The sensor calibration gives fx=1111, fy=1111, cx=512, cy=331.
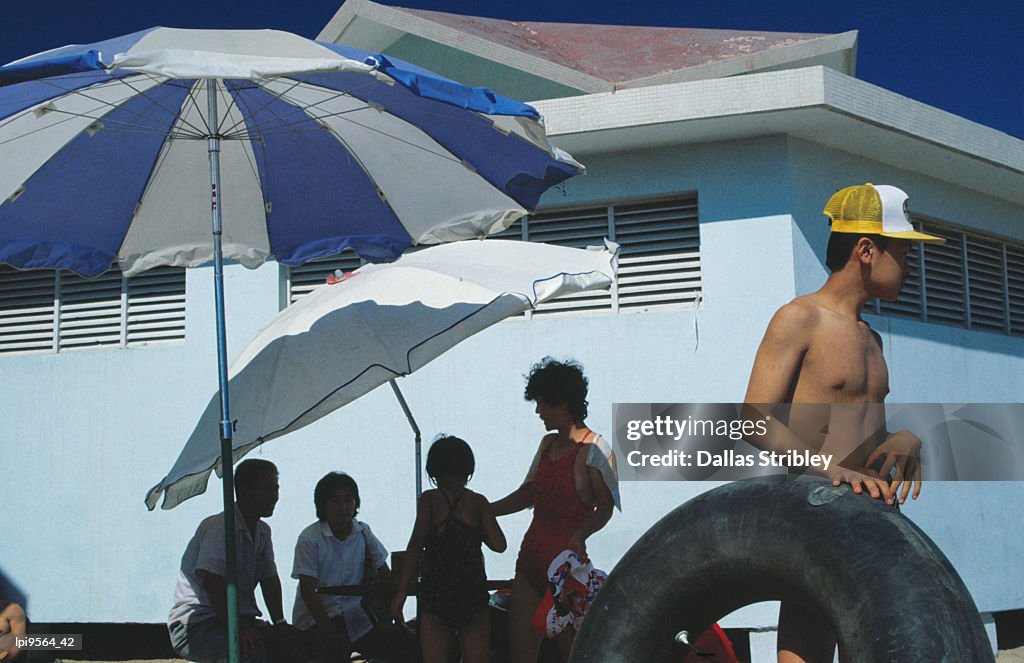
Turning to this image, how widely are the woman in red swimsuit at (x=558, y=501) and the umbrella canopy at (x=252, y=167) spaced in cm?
110

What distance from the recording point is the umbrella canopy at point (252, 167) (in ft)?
16.2

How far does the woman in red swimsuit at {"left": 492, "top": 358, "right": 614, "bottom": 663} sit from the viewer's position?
4.84m

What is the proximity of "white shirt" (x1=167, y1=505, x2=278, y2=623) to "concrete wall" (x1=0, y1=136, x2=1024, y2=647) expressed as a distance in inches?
105

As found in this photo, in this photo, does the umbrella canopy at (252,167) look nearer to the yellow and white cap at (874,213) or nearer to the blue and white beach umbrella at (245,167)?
the blue and white beach umbrella at (245,167)

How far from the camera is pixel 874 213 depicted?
3.36 meters

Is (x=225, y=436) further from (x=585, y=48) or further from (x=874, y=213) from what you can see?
(x=585, y=48)

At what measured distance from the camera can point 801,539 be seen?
295 cm

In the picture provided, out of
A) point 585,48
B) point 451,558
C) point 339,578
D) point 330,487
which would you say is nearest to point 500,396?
point 330,487

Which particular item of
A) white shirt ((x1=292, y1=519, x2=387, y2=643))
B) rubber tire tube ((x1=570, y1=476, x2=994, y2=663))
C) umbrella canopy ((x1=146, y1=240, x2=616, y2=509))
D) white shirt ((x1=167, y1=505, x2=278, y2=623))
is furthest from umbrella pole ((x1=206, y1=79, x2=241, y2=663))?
rubber tire tube ((x1=570, y1=476, x2=994, y2=663))

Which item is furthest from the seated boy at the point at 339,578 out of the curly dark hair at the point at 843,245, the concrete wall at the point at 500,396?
the curly dark hair at the point at 843,245

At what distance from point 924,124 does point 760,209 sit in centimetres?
138

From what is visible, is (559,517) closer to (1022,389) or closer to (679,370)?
(679,370)

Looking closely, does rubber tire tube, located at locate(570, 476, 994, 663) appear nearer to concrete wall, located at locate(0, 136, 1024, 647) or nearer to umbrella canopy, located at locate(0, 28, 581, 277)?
umbrella canopy, located at locate(0, 28, 581, 277)

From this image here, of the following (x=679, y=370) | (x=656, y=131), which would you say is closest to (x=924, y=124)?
(x=656, y=131)
